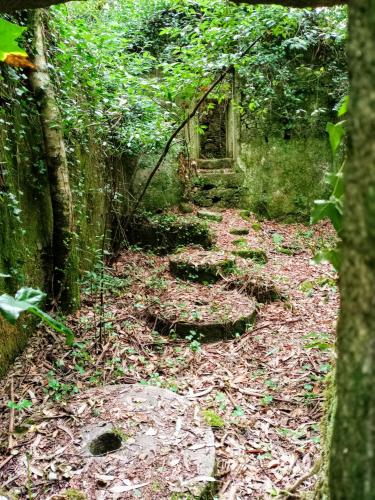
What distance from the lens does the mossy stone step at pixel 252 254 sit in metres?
6.33

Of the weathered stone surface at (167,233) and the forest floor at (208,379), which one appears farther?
the weathered stone surface at (167,233)

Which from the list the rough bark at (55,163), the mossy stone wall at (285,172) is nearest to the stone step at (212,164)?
the mossy stone wall at (285,172)

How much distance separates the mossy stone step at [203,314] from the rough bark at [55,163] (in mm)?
1121

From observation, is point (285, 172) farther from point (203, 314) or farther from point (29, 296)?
point (29, 296)

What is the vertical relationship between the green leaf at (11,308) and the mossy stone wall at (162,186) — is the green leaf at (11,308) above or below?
below

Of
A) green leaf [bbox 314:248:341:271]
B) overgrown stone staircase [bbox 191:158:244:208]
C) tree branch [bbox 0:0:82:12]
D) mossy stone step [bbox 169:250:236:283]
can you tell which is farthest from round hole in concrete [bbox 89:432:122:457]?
overgrown stone staircase [bbox 191:158:244:208]

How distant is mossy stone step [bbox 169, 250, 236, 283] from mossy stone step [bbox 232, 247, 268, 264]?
0.53m

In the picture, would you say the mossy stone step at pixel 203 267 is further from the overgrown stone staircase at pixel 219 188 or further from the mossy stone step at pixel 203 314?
the overgrown stone staircase at pixel 219 188

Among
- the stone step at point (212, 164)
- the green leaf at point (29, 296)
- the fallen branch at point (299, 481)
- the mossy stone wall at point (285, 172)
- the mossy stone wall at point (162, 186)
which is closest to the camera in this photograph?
the green leaf at point (29, 296)

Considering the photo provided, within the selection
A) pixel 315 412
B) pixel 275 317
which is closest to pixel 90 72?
pixel 275 317

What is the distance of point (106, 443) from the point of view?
2615 millimetres

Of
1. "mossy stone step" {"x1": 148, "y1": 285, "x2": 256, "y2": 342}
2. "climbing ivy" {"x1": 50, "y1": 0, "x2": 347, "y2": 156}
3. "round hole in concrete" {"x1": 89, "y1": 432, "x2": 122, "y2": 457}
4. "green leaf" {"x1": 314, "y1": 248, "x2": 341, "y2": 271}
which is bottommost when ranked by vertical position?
"round hole in concrete" {"x1": 89, "y1": 432, "x2": 122, "y2": 457}

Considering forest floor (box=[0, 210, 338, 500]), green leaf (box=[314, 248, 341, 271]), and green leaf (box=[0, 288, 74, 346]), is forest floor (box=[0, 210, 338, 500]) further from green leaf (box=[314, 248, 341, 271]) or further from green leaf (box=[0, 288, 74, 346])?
green leaf (box=[0, 288, 74, 346])

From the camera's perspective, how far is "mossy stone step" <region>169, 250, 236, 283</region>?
552cm
